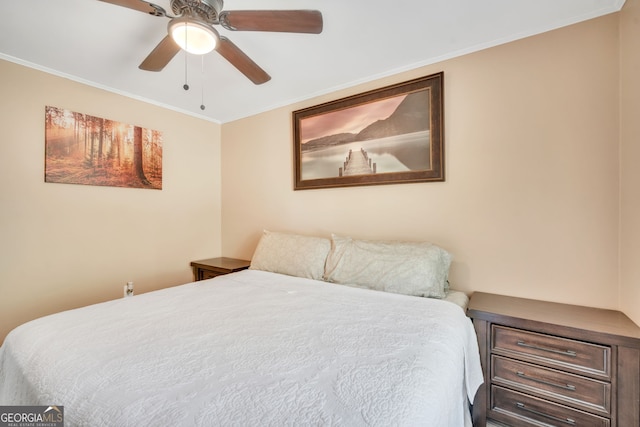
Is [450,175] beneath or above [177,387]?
above

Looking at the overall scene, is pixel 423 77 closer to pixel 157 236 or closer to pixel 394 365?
pixel 394 365

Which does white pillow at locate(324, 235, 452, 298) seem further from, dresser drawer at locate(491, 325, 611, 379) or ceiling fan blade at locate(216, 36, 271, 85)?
ceiling fan blade at locate(216, 36, 271, 85)

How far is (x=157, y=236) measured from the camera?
288 cm

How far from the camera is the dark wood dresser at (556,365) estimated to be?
1229mm

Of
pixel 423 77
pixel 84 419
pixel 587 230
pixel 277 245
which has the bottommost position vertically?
pixel 84 419

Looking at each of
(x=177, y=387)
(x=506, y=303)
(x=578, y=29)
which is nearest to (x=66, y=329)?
(x=177, y=387)

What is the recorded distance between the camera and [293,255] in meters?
2.37

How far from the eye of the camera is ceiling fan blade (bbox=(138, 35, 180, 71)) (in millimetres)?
1508

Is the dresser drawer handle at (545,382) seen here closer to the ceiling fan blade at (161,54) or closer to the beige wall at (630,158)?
the beige wall at (630,158)

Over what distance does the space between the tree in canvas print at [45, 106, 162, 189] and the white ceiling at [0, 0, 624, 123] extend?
38 centimetres

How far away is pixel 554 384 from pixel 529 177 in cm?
120

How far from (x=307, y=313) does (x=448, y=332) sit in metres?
0.74

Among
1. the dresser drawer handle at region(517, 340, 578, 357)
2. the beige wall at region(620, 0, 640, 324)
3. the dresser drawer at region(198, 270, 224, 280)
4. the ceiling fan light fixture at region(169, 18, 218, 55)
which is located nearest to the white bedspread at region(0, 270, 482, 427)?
the dresser drawer handle at region(517, 340, 578, 357)

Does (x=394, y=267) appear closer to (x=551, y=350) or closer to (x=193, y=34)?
(x=551, y=350)
